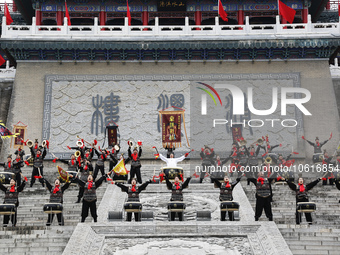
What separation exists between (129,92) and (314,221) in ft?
39.0

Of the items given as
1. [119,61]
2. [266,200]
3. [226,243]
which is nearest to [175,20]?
[119,61]

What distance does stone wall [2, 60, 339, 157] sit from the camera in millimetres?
22453

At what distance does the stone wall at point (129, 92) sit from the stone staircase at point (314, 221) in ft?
22.9

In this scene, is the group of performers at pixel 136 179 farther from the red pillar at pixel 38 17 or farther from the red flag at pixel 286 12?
the red pillar at pixel 38 17

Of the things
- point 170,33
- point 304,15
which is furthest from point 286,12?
point 170,33

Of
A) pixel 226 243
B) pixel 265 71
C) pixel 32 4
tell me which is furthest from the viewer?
pixel 32 4

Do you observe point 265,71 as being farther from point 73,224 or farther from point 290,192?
point 73,224

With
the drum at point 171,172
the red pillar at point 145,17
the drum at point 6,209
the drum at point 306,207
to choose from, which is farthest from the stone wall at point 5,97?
the drum at point 306,207

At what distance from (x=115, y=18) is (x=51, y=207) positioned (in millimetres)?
14936

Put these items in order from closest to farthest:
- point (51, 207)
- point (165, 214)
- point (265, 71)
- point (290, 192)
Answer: point (51, 207) < point (165, 214) < point (290, 192) < point (265, 71)

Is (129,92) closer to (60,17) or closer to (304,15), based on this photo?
(60,17)

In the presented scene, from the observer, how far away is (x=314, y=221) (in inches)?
505

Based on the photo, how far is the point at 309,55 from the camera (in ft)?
76.8

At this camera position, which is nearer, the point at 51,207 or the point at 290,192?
the point at 51,207
